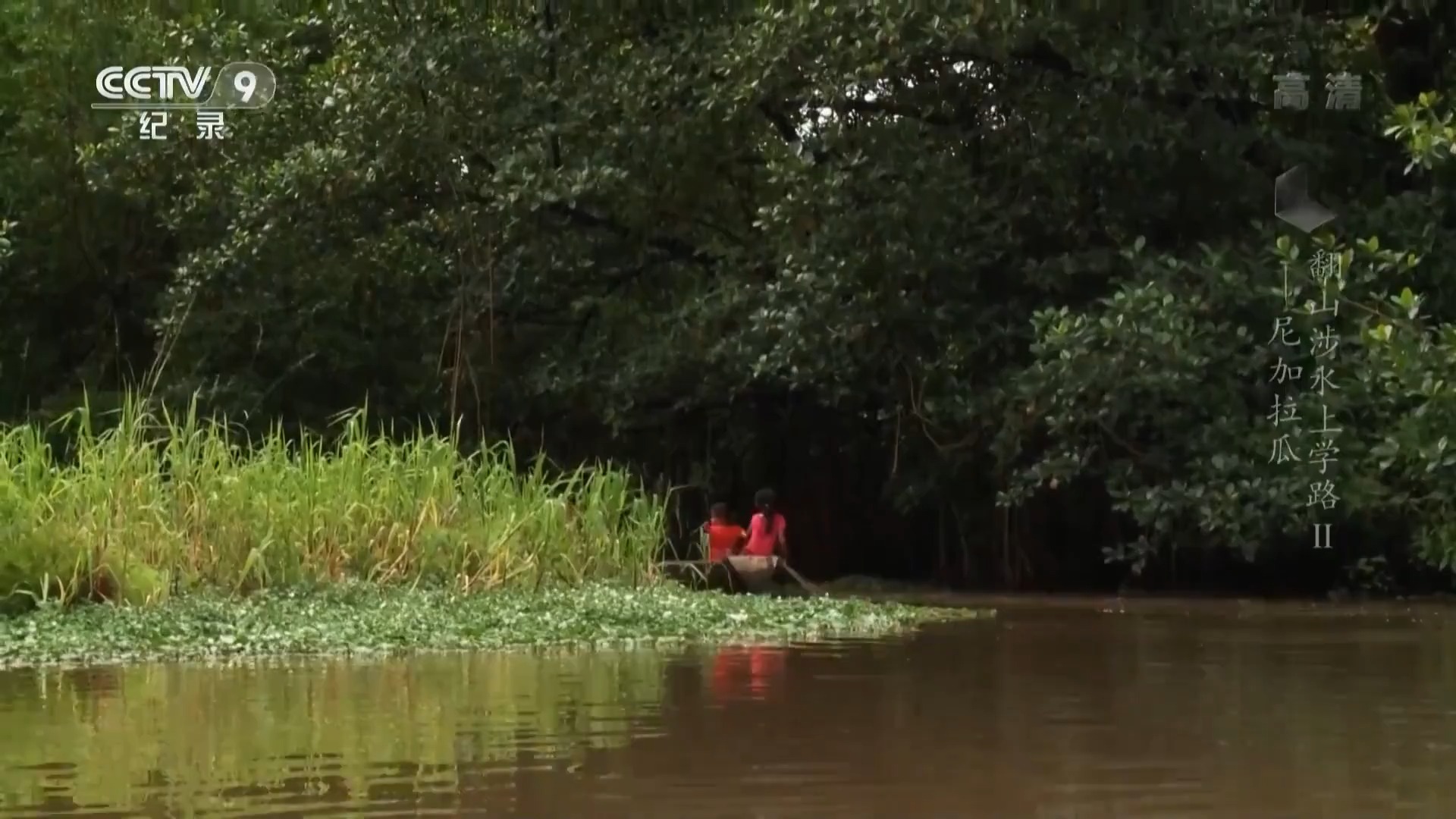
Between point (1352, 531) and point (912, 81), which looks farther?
point (912, 81)

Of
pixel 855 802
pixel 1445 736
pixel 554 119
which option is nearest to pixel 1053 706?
pixel 1445 736

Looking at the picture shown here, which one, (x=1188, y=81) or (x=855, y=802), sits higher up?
(x=1188, y=81)

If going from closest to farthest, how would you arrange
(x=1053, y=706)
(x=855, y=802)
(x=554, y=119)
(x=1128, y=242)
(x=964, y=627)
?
(x=855, y=802), (x=1053, y=706), (x=964, y=627), (x=1128, y=242), (x=554, y=119)

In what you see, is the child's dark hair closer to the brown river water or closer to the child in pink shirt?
the child in pink shirt

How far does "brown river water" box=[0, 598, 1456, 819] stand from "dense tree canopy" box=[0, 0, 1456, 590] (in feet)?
20.5

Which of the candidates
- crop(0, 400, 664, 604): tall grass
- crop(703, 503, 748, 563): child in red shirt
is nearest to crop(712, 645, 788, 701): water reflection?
crop(0, 400, 664, 604): tall grass

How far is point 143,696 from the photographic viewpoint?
24.9ft

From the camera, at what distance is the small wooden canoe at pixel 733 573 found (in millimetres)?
15383

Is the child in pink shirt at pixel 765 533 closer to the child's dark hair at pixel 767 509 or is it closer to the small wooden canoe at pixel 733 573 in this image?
the child's dark hair at pixel 767 509

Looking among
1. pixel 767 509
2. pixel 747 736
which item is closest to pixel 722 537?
pixel 767 509

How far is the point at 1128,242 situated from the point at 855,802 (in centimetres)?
1364

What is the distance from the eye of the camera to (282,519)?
12.0 metres

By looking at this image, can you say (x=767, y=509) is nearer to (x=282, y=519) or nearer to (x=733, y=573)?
(x=733, y=573)

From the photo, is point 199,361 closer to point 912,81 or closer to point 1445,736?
point 912,81
